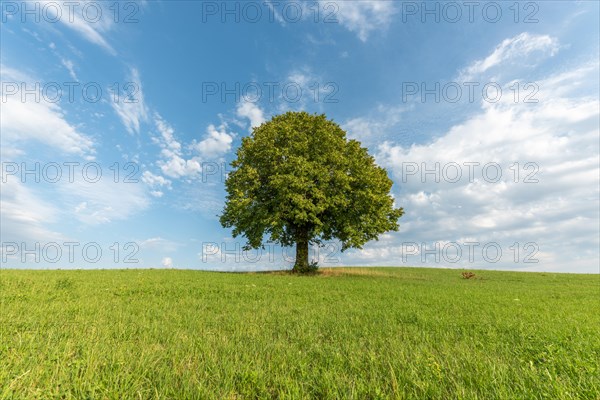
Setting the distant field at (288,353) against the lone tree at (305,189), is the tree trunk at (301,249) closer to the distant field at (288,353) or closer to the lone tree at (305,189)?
the lone tree at (305,189)

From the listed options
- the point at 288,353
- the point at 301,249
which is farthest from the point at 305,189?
the point at 288,353

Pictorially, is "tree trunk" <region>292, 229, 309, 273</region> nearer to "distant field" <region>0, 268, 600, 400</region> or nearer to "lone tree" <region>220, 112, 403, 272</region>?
"lone tree" <region>220, 112, 403, 272</region>

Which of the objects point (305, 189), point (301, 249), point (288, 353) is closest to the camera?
point (288, 353)

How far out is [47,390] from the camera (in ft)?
13.7

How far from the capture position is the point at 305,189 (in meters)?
29.9

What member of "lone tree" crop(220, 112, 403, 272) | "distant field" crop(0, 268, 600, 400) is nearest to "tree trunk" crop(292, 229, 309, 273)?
"lone tree" crop(220, 112, 403, 272)

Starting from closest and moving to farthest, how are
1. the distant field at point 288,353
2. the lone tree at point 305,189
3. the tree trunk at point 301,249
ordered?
the distant field at point 288,353 → the lone tree at point 305,189 → the tree trunk at point 301,249

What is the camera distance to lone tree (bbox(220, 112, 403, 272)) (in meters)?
29.9

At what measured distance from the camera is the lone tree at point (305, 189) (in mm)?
29922

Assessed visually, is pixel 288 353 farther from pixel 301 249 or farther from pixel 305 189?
pixel 301 249

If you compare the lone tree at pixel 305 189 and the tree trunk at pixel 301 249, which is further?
the tree trunk at pixel 301 249

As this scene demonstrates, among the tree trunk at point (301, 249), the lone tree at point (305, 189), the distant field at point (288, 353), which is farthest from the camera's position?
the tree trunk at point (301, 249)

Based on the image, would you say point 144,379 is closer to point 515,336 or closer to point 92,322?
point 92,322

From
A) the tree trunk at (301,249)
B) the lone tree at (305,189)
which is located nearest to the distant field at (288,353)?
the lone tree at (305,189)
